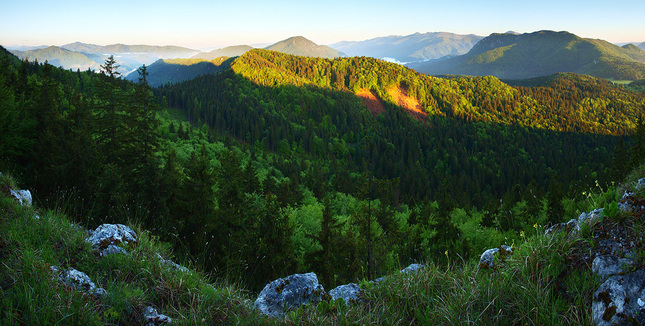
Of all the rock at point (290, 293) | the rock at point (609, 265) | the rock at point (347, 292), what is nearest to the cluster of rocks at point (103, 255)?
the rock at point (290, 293)

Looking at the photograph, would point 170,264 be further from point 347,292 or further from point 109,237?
point 347,292

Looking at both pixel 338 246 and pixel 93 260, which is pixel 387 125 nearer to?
pixel 338 246

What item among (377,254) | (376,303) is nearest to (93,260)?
(376,303)

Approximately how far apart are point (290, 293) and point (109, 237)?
10.8 feet

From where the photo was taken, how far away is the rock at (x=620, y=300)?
9.52 feet

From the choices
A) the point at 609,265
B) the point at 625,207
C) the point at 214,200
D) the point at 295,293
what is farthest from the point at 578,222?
the point at 214,200

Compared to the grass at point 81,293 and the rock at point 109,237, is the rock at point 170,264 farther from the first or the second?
the rock at point 109,237

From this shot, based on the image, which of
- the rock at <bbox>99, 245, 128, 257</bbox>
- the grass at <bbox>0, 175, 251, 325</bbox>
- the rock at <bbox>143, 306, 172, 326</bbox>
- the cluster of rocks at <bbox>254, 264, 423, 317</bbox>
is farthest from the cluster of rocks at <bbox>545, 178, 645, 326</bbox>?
the rock at <bbox>99, 245, 128, 257</bbox>

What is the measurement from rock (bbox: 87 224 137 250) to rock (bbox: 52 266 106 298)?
3.14 feet

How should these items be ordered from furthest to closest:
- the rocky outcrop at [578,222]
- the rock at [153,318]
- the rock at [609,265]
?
the rocky outcrop at [578,222]
the rock at [153,318]
the rock at [609,265]

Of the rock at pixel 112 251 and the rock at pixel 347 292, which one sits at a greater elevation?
the rock at pixel 112 251

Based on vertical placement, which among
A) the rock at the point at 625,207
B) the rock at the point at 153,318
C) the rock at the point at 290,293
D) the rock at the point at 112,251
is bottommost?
the rock at the point at 290,293

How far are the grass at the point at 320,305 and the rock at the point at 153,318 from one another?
0.09m

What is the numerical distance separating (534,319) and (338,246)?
17.7 metres
